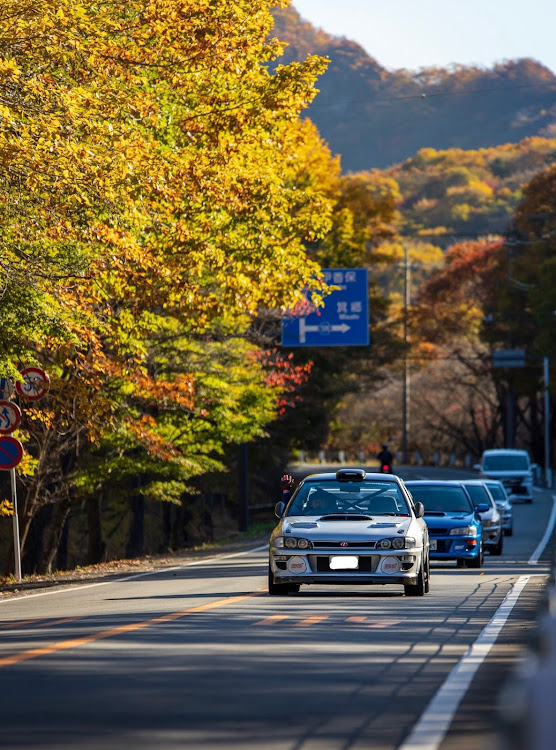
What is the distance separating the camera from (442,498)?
24.4 metres

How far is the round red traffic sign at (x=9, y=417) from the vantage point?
21672mm

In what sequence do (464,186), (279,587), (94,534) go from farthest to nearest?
1. (464,186)
2. (94,534)
3. (279,587)

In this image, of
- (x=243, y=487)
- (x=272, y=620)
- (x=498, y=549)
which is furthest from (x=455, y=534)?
(x=243, y=487)

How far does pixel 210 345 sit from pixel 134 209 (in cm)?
1210

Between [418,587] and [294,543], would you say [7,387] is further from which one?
[418,587]

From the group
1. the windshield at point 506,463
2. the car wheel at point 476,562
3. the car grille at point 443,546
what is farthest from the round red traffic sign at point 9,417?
the windshield at point 506,463

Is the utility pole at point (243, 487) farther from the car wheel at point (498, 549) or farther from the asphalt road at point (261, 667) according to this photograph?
the asphalt road at point (261, 667)

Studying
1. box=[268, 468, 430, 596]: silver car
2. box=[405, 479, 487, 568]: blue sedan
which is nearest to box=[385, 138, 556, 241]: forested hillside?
box=[405, 479, 487, 568]: blue sedan

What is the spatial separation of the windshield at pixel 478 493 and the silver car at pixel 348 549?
11590 millimetres

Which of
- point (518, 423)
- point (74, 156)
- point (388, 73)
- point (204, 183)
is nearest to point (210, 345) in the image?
point (204, 183)

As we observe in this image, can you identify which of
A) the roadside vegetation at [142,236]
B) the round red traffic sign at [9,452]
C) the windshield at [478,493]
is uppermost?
the roadside vegetation at [142,236]

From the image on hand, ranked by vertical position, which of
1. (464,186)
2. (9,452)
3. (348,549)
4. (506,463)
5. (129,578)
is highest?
(464,186)

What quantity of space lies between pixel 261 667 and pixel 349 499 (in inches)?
312

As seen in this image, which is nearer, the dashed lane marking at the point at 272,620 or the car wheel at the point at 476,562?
the dashed lane marking at the point at 272,620
